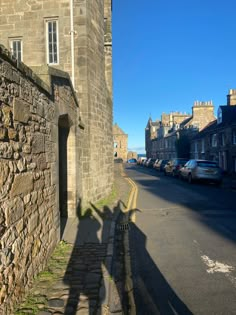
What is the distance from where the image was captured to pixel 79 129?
11.1 m

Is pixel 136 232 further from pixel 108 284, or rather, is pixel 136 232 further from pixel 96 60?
pixel 96 60

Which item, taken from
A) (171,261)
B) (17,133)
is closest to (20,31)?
(17,133)

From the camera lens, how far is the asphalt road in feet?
14.9

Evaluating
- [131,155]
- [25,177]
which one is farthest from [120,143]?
[25,177]

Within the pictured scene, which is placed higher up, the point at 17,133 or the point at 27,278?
the point at 17,133

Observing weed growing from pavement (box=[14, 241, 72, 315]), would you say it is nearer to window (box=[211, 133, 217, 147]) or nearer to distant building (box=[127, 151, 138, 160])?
window (box=[211, 133, 217, 147])

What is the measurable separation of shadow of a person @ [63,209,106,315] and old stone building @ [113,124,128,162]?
95.0 meters

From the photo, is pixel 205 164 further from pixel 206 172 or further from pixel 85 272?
pixel 85 272

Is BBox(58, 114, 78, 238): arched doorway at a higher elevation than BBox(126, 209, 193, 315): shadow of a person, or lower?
higher

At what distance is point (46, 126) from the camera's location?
617cm

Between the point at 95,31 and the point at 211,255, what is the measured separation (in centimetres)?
1044

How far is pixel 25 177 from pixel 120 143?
326ft

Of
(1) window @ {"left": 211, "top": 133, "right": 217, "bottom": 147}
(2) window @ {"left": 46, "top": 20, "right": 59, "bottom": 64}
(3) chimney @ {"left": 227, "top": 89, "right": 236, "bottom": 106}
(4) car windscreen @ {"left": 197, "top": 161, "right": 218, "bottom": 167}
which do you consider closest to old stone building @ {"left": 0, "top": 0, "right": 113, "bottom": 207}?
(2) window @ {"left": 46, "top": 20, "right": 59, "bottom": 64}

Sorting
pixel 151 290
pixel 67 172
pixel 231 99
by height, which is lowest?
pixel 151 290
